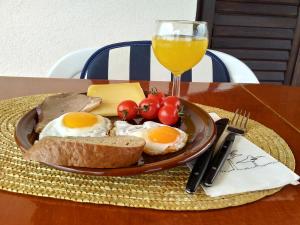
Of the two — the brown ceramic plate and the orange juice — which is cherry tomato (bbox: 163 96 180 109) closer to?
the brown ceramic plate

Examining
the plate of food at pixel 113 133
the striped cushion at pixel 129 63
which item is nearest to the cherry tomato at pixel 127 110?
the plate of food at pixel 113 133

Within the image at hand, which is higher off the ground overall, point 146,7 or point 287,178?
point 146,7

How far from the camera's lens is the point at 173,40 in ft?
2.73

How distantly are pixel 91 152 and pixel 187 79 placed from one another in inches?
40.8

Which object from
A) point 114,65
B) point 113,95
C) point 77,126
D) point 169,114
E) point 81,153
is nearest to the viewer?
point 81,153

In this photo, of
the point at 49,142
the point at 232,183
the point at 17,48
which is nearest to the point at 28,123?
the point at 49,142

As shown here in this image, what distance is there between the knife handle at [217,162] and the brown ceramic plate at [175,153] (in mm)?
29

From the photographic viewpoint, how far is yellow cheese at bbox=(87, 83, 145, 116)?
2.28ft

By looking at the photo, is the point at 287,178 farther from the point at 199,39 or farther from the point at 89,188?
the point at 199,39

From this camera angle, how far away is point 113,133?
554 mm

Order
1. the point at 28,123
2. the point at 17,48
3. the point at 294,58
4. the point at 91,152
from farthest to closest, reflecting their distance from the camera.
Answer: the point at 294,58
the point at 17,48
the point at 28,123
the point at 91,152

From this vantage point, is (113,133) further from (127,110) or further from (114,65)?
(114,65)

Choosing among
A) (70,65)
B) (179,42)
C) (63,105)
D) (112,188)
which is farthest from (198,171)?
(70,65)

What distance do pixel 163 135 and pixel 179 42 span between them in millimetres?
391
